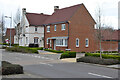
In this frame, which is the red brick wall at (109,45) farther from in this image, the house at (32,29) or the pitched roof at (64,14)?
the house at (32,29)

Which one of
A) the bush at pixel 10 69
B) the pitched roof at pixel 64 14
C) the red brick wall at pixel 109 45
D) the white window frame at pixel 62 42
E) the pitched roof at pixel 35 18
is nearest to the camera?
the bush at pixel 10 69

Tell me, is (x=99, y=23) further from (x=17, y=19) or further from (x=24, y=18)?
(x=24, y=18)

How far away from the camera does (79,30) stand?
3753cm

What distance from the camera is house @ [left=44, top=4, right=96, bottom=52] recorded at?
36.3 metres

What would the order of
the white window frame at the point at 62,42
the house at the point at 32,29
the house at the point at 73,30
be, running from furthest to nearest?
the house at the point at 32,29
the white window frame at the point at 62,42
the house at the point at 73,30

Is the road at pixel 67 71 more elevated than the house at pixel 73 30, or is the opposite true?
the house at pixel 73 30

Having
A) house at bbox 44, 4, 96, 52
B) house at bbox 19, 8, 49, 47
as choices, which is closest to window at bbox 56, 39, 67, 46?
house at bbox 44, 4, 96, 52

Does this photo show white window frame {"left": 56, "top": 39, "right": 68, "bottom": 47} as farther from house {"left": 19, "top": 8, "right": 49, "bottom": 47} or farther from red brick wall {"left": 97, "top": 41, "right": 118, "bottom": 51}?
house {"left": 19, "top": 8, "right": 49, "bottom": 47}

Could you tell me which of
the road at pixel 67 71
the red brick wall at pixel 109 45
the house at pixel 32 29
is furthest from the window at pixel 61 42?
the road at pixel 67 71

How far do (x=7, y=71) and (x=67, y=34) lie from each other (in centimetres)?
2493

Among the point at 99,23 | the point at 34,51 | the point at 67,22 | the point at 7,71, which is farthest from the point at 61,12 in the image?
the point at 7,71

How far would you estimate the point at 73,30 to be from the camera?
120 feet

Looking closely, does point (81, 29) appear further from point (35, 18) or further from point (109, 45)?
point (35, 18)

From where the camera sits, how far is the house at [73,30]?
36281 millimetres
